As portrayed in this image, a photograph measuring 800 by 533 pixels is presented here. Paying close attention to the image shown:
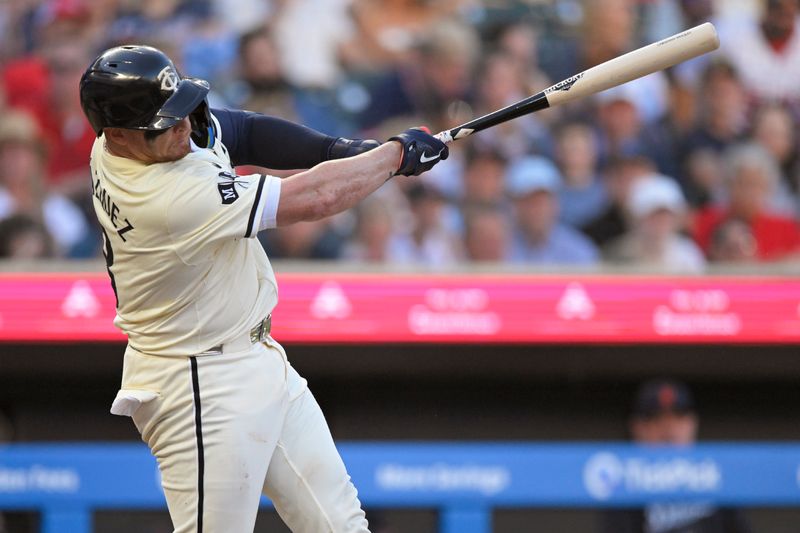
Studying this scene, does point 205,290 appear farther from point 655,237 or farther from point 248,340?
point 655,237

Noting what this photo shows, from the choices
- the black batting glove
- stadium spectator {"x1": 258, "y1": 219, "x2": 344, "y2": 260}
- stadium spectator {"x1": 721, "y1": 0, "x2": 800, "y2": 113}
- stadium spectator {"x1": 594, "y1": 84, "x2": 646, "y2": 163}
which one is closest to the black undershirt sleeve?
the black batting glove

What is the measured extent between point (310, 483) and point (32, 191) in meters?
2.70

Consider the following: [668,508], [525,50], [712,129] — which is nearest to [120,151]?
[668,508]

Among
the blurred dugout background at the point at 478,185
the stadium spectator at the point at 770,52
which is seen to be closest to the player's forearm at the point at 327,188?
the blurred dugout background at the point at 478,185

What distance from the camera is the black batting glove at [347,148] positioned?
266 cm

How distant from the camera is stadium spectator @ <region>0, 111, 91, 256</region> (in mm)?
4621

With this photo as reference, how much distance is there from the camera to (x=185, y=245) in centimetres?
231

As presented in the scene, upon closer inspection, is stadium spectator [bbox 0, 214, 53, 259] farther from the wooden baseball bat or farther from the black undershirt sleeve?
the wooden baseball bat

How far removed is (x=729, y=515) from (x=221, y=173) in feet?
8.53

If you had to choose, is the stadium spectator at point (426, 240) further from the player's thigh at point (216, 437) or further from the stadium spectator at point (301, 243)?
the player's thigh at point (216, 437)

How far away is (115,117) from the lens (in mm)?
2307

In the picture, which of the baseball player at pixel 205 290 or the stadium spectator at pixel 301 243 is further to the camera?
the stadium spectator at pixel 301 243

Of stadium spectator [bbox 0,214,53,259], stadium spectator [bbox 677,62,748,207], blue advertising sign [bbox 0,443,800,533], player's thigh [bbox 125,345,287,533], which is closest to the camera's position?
player's thigh [bbox 125,345,287,533]

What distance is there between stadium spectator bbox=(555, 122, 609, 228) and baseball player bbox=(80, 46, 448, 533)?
228 centimetres
